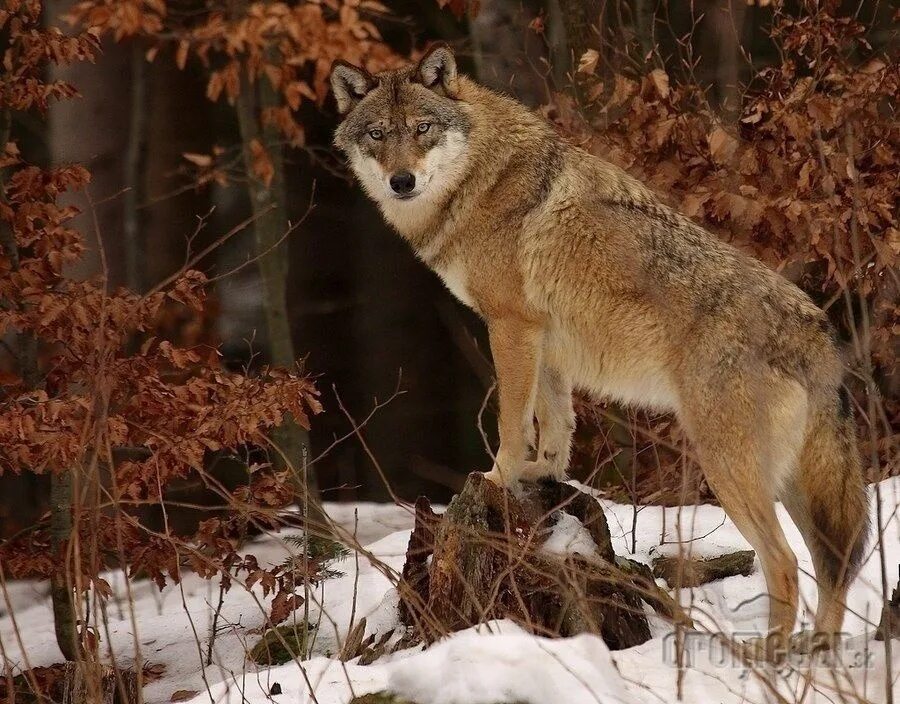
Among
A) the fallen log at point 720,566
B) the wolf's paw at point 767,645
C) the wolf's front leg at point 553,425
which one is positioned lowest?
the fallen log at point 720,566

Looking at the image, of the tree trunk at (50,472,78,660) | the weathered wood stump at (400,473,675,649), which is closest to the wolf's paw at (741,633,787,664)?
the weathered wood stump at (400,473,675,649)

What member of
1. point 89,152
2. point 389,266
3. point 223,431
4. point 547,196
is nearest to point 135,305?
point 223,431

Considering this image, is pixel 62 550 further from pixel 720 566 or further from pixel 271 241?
pixel 720 566

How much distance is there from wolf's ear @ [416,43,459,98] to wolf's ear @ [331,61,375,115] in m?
0.26

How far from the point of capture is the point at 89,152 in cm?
738

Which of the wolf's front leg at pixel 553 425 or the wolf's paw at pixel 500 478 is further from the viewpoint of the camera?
the wolf's front leg at pixel 553 425

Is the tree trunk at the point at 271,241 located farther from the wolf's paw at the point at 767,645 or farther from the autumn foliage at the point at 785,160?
the wolf's paw at the point at 767,645

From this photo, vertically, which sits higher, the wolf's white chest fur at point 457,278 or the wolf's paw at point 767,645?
the wolf's white chest fur at point 457,278

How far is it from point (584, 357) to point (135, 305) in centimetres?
200

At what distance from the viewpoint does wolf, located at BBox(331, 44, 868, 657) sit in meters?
4.14

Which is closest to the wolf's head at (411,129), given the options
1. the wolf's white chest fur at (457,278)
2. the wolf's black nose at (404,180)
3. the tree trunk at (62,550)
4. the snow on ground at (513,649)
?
the wolf's black nose at (404,180)

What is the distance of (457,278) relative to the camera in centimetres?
490

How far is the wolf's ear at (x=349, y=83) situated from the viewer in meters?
5.09

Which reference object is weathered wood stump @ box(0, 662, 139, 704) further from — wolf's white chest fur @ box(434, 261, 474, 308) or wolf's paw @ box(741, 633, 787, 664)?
wolf's paw @ box(741, 633, 787, 664)
